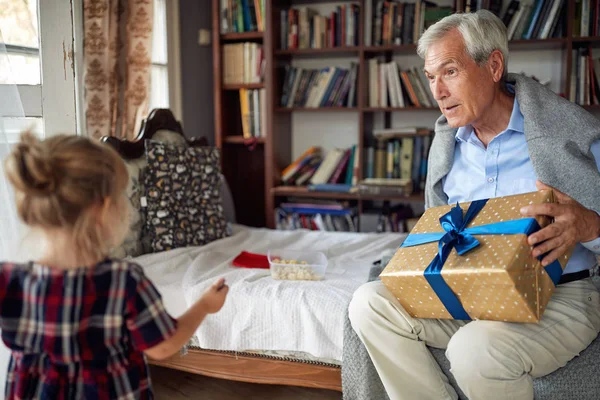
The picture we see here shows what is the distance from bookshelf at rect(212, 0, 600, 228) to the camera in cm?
308

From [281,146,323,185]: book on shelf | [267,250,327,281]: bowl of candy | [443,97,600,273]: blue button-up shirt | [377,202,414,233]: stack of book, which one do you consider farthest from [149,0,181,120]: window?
[443,97,600,273]: blue button-up shirt

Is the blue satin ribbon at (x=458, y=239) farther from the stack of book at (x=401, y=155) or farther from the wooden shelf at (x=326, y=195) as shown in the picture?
the stack of book at (x=401, y=155)

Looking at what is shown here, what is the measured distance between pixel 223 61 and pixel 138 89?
77 centimetres

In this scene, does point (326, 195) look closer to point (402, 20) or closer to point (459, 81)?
point (402, 20)

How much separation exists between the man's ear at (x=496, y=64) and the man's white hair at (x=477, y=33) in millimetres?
14

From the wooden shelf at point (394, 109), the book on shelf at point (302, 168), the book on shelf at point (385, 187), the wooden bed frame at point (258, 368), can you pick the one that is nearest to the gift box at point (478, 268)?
the wooden bed frame at point (258, 368)

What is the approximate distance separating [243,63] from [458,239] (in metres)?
2.30

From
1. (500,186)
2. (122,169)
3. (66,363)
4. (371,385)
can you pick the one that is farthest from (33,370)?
(500,186)

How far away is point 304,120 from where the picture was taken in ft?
11.8

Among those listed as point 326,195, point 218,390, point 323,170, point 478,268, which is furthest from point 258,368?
point 323,170

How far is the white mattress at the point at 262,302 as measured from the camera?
1.74 meters

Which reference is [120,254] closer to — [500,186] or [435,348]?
[435,348]

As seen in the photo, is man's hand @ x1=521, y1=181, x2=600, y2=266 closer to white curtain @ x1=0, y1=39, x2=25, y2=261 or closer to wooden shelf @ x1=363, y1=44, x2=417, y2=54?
white curtain @ x1=0, y1=39, x2=25, y2=261

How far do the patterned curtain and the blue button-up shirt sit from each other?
158 centimetres
